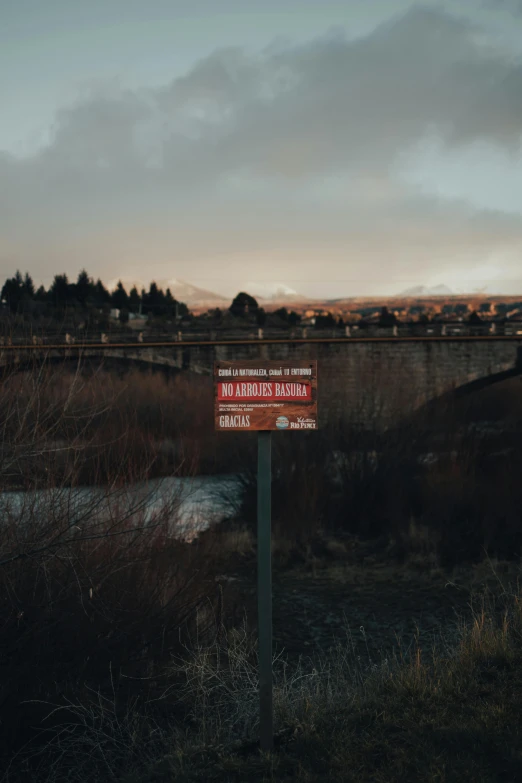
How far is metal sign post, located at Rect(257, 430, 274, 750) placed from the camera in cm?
456

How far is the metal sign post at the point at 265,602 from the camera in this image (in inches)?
179

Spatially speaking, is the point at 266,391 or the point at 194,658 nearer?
the point at 266,391

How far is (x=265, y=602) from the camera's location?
4.68 metres

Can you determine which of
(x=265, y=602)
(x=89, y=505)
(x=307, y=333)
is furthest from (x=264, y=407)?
(x=307, y=333)

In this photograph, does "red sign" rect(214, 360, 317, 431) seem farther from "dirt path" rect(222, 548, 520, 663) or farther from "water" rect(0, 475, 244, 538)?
"dirt path" rect(222, 548, 520, 663)

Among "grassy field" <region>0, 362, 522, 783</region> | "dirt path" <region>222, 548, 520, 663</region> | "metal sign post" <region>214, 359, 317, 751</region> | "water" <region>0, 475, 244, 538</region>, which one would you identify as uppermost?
"metal sign post" <region>214, 359, 317, 751</region>

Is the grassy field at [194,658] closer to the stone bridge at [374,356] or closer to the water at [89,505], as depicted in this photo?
the water at [89,505]

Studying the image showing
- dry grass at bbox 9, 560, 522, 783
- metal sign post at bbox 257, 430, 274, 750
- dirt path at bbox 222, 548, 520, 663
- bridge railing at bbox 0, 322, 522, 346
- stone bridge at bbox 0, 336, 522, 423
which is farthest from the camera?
Answer: bridge railing at bbox 0, 322, 522, 346

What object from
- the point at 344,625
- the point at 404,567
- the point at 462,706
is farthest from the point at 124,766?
the point at 404,567

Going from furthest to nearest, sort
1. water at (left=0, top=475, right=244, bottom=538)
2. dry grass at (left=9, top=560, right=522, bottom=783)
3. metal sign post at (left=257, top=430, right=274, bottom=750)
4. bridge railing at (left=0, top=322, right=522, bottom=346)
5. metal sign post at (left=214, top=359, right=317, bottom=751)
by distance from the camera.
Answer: bridge railing at (left=0, top=322, right=522, bottom=346), water at (left=0, top=475, right=244, bottom=538), metal sign post at (left=214, top=359, right=317, bottom=751), metal sign post at (left=257, top=430, right=274, bottom=750), dry grass at (left=9, top=560, right=522, bottom=783)

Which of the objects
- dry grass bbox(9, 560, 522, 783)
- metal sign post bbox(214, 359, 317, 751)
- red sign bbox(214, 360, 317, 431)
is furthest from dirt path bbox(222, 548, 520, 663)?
red sign bbox(214, 360, 317, 431)

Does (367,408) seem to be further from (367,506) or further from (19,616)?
(19,616)

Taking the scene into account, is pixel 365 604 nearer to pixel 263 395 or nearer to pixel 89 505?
pixel 89 505

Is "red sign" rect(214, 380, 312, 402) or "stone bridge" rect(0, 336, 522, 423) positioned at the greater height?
"red sign" rect(214, 380, 312, 402)
